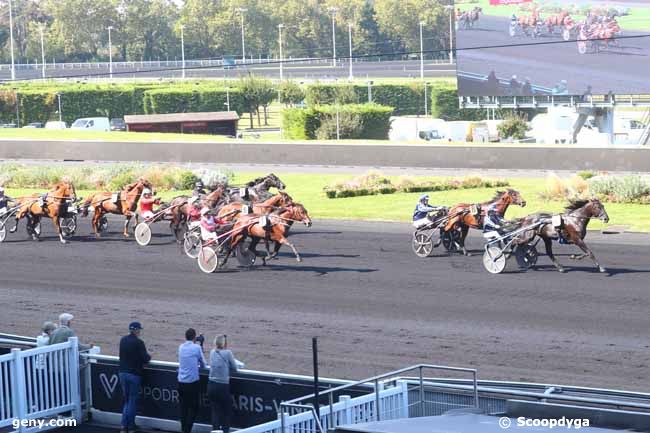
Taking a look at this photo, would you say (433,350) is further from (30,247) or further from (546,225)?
(30,247)

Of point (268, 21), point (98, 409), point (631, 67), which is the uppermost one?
point (268, 21)

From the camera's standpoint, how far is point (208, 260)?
68.6ft

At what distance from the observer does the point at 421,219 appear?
2180 centimetres

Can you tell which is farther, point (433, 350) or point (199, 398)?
point (433, 350)

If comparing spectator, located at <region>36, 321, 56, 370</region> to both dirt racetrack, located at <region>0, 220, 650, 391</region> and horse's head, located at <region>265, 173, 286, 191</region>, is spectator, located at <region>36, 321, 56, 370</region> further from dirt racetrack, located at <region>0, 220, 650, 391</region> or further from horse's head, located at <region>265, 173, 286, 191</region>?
horse's head, located at <region>265, 173, 286, 191</region>

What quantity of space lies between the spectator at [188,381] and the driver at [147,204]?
12.4 metres

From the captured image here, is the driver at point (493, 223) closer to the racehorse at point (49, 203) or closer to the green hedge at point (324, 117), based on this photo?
Result: the racehorse at point (49, 203)

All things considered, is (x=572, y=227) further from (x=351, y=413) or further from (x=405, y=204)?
(x=351, y=413)

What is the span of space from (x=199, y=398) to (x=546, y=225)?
940 cm

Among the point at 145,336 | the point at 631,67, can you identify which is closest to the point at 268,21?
the point at 631,67

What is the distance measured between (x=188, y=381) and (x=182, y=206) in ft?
40.1

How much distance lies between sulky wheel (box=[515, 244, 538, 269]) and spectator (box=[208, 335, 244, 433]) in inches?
385

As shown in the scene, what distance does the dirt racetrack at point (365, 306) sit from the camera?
14312 mm

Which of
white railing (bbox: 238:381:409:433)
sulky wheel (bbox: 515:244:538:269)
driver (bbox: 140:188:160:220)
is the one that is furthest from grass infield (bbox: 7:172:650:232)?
white railing (bbox: 238:381:409:433)
